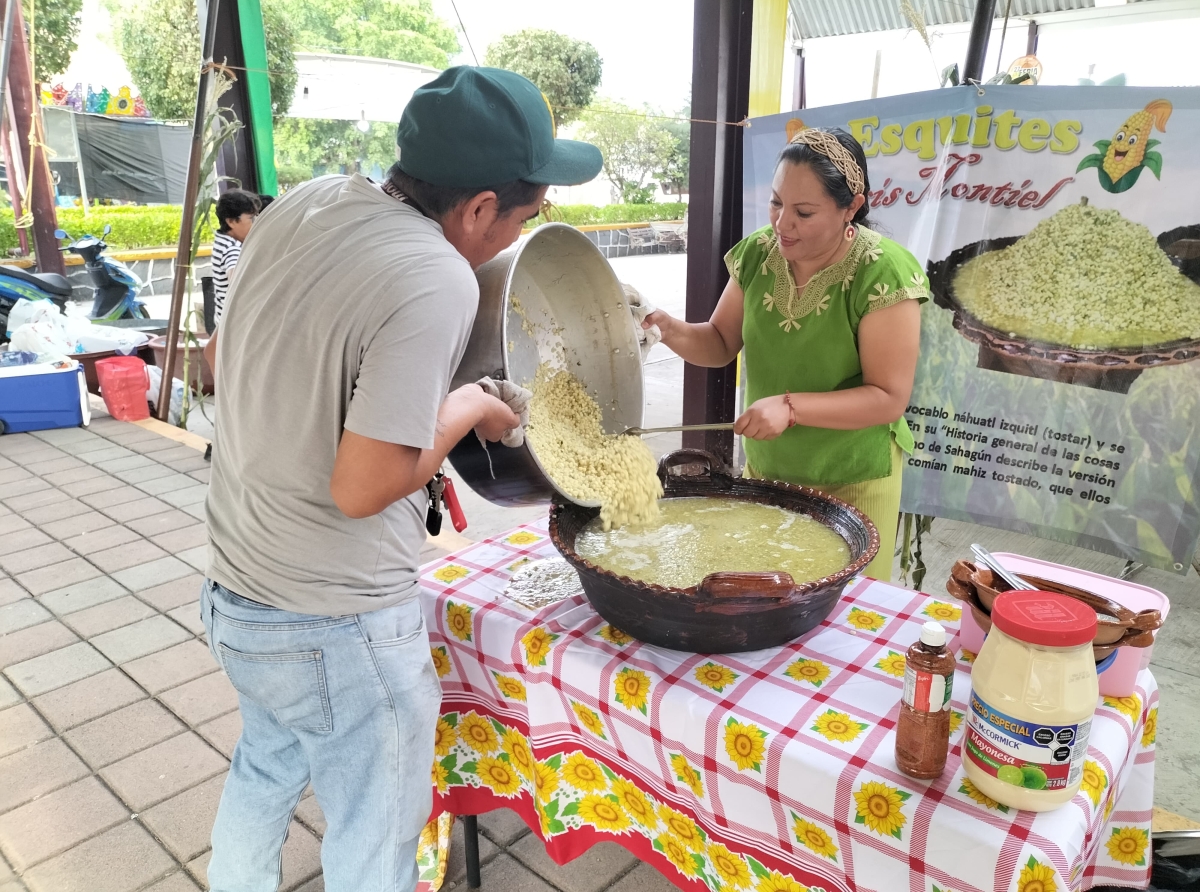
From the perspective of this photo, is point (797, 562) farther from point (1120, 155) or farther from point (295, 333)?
point (1120, 155)

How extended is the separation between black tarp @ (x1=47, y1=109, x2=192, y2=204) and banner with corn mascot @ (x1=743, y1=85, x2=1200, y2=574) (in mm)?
13697

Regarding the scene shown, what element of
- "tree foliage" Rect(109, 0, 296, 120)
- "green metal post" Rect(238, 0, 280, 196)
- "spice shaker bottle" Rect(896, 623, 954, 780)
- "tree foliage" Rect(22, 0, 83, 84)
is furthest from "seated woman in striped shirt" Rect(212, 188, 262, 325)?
"tree foliage" Rect(22, 0, 83, 84)

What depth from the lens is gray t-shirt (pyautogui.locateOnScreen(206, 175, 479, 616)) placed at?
1.05 meters

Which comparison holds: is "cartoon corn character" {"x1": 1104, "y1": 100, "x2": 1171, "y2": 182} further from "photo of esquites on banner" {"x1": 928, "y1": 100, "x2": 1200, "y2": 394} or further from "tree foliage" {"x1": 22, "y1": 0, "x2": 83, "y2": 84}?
"tree foliage" {"x1": 22, "y1": 0, "x2": 83, "y2": 84}

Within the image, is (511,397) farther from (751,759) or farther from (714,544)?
(751,759)

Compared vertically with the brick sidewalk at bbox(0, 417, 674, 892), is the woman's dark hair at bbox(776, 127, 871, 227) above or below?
above

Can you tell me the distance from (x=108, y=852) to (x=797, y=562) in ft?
6.25

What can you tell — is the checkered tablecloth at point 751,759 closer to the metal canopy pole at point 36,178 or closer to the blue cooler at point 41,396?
the blue cooler at point 41,396

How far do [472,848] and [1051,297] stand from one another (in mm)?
2377

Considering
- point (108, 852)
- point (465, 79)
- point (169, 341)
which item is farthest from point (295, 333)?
point (169, 341)

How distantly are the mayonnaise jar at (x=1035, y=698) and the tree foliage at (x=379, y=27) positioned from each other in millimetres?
5788

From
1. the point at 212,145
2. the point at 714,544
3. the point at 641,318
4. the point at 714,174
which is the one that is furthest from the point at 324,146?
the point at 714,544

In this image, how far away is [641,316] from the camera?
5.99 feet

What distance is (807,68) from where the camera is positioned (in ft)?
12.6
